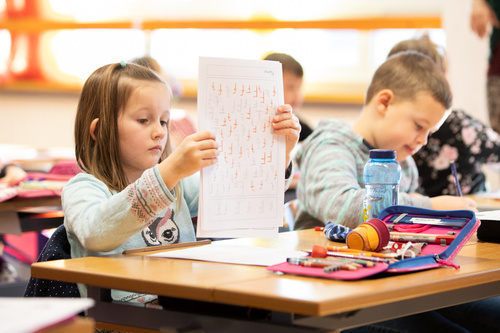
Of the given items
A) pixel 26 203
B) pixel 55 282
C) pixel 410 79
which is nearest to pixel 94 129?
pixel 55 282

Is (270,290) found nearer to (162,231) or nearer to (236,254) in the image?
(236,254)

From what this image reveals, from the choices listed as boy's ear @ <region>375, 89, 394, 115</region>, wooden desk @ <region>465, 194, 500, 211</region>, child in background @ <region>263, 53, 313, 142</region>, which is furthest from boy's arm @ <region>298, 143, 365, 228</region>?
child in background @ <region>263, 53, 313, 142</region>

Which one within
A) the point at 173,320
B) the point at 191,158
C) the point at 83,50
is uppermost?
the point at 83,50

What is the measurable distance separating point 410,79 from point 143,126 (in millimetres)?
940

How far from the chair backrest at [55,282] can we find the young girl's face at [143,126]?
27cm

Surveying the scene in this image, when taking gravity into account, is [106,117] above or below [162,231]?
above

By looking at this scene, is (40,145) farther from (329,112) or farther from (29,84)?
(329,112)

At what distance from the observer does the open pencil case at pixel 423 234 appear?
1.08 metres

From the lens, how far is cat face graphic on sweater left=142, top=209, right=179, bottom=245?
5.19ft

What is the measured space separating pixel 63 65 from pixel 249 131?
596 centimetres

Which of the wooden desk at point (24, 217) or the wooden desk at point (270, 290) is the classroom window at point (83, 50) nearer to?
the wooden desk at point (24, 217)

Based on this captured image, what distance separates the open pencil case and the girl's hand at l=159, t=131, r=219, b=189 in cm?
27

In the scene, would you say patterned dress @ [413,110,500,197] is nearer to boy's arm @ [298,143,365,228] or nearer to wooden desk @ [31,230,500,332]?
boy's arm @ [298,143,365,228]

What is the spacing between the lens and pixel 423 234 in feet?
4.52
